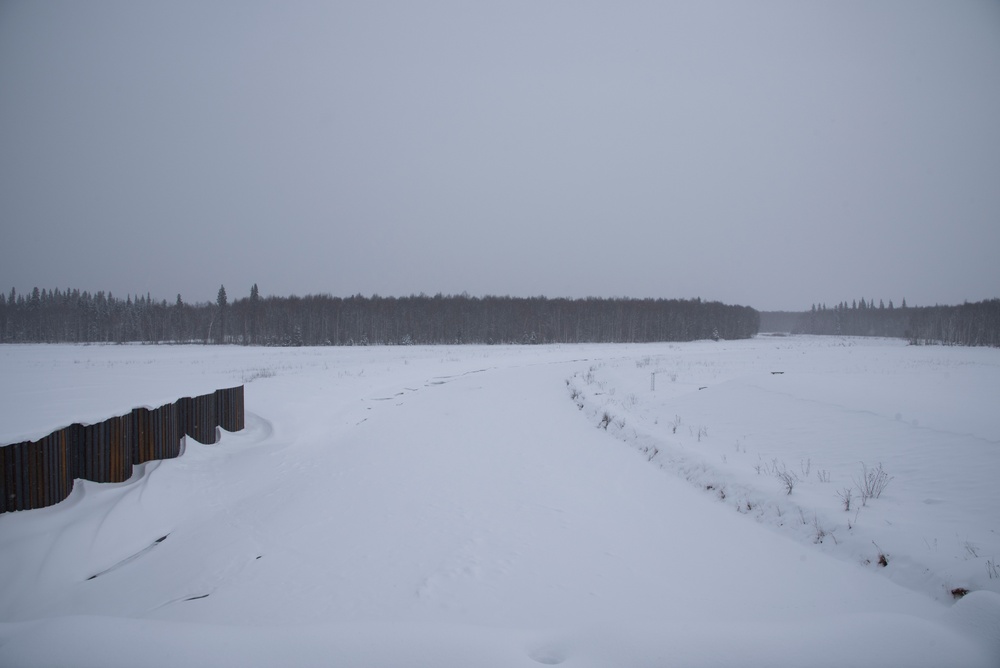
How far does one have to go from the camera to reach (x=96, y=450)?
22.2ft

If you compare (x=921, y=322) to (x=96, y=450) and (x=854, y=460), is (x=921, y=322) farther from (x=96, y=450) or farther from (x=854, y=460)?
(x=96, y=450)

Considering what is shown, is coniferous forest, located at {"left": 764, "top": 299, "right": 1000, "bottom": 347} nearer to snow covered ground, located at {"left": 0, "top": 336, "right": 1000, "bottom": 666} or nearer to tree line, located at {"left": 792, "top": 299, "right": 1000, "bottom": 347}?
tree line, located at {"left": 792, "top": 299, "right": 1000, "bottom": 347}

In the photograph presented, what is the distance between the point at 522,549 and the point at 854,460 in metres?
6.91

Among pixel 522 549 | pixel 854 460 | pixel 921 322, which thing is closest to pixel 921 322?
pixel 921 322

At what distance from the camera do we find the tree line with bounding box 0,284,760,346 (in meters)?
79.0

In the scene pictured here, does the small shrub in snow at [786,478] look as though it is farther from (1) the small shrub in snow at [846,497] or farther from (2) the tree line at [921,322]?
(2) the tree line at [921,322]

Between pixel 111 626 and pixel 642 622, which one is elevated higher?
pixel 111 626

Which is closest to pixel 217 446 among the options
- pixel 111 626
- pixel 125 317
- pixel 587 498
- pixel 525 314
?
pixel 111 626

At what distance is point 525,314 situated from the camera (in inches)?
3462

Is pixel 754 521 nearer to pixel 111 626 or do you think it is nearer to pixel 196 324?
pixel 111 626

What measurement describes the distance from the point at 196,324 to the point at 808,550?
10581 cm

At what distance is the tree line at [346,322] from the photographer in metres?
79.0

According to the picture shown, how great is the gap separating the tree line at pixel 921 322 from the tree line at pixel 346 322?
1450 inches

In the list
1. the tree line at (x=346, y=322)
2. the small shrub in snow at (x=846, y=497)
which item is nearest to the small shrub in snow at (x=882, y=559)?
the small shrub in snow at (x=846, y=497)
